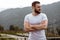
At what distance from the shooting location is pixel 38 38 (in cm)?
219

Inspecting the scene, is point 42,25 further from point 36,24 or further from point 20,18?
point 20,18

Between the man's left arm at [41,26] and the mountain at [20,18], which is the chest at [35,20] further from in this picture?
the mountain at [20,18]

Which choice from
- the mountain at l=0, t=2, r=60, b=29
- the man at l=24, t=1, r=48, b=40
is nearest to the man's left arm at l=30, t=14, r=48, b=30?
the man at l=24, t=1, r=48, b=40

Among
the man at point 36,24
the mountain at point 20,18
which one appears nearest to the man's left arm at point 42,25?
the man at point 36,24

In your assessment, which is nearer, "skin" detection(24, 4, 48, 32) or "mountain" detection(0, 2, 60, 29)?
"skin" detection(24, 4, 48, 32)

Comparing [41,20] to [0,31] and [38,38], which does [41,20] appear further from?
[0,31]

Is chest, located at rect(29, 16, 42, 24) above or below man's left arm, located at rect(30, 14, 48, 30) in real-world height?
above

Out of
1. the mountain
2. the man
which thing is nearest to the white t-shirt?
the man

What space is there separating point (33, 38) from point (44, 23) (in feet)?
0.65

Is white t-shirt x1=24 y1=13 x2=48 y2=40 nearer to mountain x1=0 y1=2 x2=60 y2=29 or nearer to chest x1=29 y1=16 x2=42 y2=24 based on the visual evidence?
chest x1=29 y1=16 x2=42 y2=24

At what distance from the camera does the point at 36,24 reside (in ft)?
7.23

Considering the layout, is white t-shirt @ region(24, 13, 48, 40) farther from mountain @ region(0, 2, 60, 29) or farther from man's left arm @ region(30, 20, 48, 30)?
mountain @ region(0, 2, 60, 29)

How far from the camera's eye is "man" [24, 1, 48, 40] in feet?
7.15

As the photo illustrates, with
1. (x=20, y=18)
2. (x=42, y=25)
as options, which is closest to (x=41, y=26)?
(x=42, y=25)
